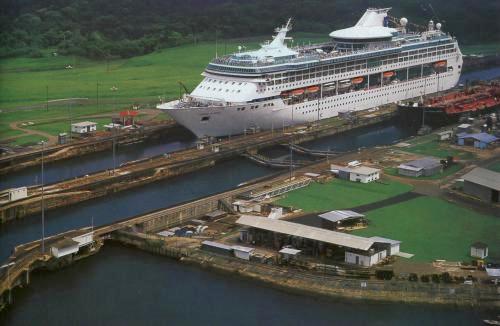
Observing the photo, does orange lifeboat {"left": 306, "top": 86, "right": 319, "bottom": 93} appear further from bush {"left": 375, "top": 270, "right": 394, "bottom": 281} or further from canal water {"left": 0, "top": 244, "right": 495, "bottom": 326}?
bush {"left": 375, "top": 270, "right": 394, "bottom": 281}

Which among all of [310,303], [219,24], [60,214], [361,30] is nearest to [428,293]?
[310,303]

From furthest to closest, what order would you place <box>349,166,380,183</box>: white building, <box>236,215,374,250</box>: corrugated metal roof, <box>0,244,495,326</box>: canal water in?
<box>349,166,380,183</box>: white building → <box>236,215,374,250</box>: corrugated metal roof → <box>0,244,495,326</box>: canal water

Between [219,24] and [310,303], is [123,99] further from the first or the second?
[310,303]

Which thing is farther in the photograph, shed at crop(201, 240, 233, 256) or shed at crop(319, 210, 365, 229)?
shed at crop(319, 210, 365, 229)

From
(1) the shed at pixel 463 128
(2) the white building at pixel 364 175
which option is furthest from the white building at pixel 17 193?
(1) the shed at pixel 463 128

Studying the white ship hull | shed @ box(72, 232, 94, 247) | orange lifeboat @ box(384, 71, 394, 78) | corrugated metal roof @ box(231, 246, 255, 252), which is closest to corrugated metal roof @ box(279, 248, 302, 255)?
corrugated metal roof @ box(231, 246, 255, 252)

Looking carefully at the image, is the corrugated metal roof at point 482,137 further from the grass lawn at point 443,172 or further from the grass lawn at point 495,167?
the grass lawn at point 443,172
